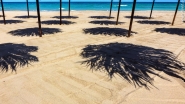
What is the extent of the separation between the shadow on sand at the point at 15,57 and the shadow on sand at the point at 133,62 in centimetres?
250

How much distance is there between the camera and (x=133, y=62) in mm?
6980

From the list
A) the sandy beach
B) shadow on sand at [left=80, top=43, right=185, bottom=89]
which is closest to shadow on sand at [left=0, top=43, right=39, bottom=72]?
the sandy beach

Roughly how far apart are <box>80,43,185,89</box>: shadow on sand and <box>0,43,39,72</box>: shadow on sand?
2.50 meters

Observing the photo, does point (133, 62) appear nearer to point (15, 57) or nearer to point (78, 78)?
point (78, 78)

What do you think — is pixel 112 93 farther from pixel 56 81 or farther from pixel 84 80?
pixel 56 81

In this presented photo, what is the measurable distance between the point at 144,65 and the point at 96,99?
3.03m

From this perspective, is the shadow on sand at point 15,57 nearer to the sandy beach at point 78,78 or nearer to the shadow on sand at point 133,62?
the sandy beach at point 78,78

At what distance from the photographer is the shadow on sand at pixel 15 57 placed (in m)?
6.63

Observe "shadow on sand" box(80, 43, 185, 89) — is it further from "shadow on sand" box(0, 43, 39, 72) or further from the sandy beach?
"shadow on sand" box(0, 43, 39, 72)

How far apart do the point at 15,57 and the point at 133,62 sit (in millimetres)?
5292

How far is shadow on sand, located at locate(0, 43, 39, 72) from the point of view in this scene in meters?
6.63

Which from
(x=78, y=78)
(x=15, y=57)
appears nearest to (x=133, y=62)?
(x=78, y=78)

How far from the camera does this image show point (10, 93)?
4809 mm

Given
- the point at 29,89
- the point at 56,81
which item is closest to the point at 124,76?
the point at 56,81
